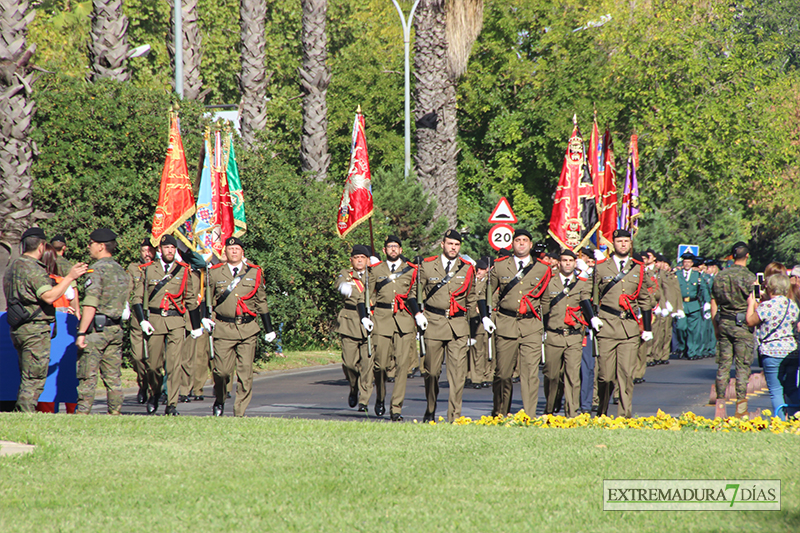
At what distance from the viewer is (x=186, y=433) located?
26.7 feet

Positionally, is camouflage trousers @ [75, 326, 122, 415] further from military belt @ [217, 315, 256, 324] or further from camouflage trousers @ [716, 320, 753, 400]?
camouflage trousers @ [716, 320, 753, 400]

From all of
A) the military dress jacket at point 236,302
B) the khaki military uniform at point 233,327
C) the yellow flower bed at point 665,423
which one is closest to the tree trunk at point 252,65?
the military dress jacket at point 236,302

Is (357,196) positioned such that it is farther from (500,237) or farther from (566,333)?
(566,333)

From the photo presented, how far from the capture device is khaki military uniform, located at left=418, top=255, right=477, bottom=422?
1114 cm

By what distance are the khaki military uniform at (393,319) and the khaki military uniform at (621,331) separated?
7.47ft

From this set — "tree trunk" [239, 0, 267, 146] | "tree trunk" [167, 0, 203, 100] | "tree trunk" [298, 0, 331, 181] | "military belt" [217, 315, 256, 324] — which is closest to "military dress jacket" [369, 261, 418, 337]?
"military belt" [217, 315, 256, 324]

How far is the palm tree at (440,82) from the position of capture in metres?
25.3

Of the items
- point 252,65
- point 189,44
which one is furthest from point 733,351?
point 252,65

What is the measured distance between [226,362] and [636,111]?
2709 centimetres

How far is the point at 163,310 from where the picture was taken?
11.9m

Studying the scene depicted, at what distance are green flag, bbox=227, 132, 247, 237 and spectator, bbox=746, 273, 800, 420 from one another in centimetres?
898

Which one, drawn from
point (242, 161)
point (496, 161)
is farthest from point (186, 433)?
point (496, 161)

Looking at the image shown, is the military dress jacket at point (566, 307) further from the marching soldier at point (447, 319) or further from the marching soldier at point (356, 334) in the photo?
the marching soldier at point (356, 334)

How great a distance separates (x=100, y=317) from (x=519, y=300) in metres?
4.64
